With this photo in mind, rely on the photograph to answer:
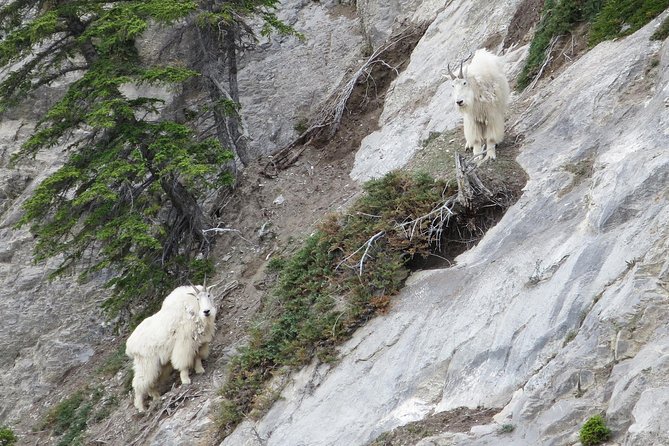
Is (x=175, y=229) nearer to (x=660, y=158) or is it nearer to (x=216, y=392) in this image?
(x=216, y=392)

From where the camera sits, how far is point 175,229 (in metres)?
17.3

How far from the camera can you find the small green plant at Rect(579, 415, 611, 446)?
7129 millimetres

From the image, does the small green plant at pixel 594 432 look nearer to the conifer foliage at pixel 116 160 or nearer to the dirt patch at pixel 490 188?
the dirt patch at pixel 490 188

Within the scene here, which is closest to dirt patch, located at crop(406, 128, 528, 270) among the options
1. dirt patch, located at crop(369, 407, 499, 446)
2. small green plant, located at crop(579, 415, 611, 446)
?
dirt patch, located at crop(369, 407, 499, 446)

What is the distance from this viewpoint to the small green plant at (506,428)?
811 centimetres

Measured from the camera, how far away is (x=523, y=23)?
16453 millimetres

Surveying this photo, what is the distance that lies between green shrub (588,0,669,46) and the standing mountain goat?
201cm

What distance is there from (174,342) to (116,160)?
12.6 ft

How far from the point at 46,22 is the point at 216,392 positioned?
7.92 metres

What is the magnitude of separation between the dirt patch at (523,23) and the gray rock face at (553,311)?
2.64 metres

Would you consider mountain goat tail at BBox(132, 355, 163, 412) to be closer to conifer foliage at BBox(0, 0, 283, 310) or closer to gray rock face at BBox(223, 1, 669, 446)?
conifer foliage at BBox(0, 0, 283, 310)

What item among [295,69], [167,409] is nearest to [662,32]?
[167,409]

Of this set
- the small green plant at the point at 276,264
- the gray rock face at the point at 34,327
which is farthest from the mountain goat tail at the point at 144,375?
the gray rock face at the point at 34,327

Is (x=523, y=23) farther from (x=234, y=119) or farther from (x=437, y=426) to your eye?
(x=437, y=426)
